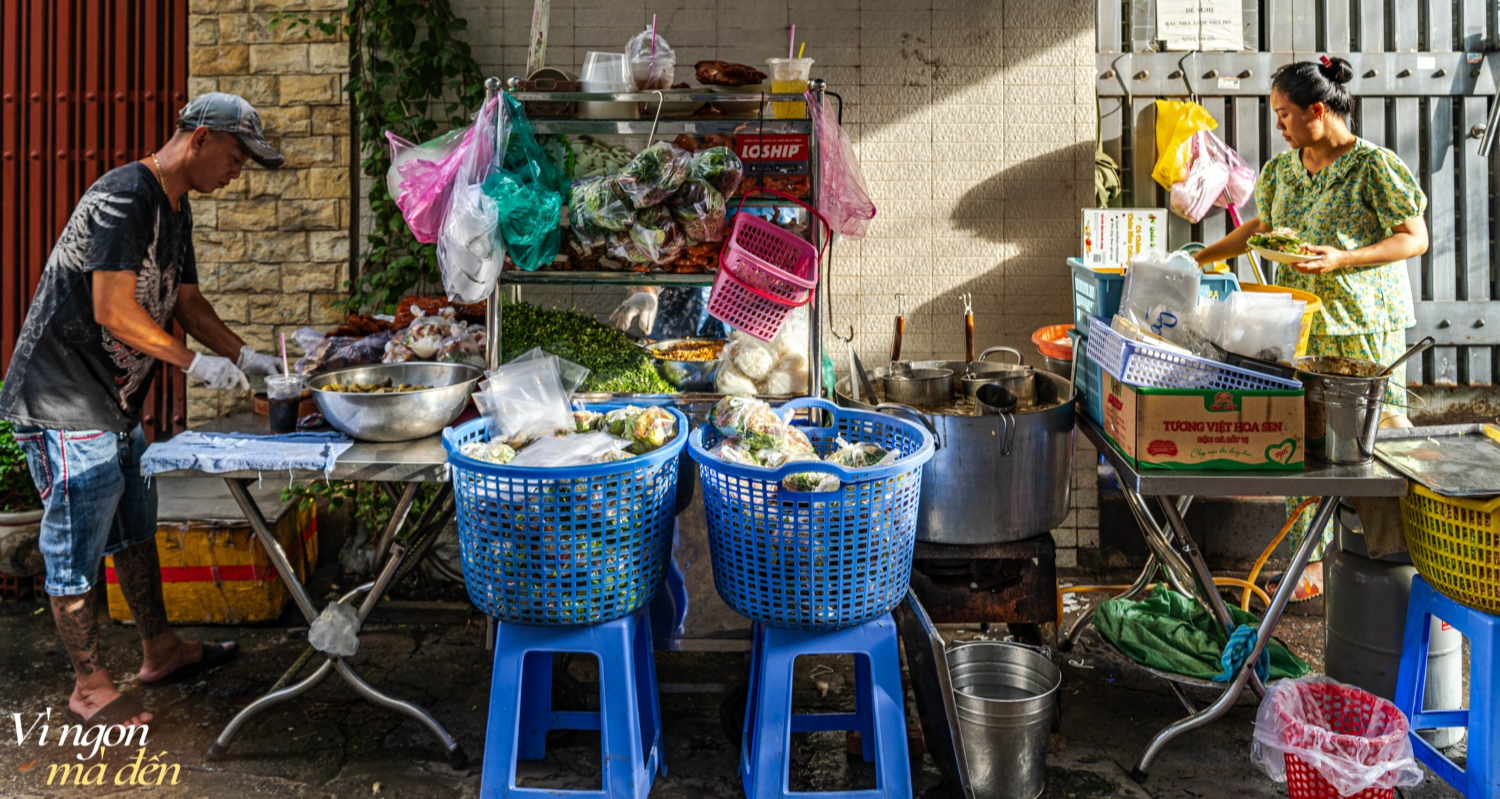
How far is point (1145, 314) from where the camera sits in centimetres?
412

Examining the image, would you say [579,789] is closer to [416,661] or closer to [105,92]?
[416,661]

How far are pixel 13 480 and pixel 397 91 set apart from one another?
8.68ft

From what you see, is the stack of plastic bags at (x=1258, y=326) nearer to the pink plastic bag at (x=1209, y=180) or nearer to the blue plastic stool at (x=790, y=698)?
the blue plastic stool at (x=790, y=698)

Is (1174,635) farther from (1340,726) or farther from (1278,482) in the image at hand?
(1278,482)

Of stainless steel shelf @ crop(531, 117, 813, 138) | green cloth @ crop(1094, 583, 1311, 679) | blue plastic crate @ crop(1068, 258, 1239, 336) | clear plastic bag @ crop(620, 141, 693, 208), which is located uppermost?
stainless steel shelf @ crop(531, 117, 813, 138)

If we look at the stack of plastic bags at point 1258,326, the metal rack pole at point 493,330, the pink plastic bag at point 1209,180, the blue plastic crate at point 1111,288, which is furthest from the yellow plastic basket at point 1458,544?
the metal rack pole at point 493,330

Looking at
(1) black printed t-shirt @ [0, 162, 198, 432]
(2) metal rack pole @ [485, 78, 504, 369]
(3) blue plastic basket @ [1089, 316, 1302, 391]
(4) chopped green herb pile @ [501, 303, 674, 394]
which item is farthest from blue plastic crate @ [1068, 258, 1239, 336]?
(1) black printed t-shirt @ [0, 162, 198, 432]

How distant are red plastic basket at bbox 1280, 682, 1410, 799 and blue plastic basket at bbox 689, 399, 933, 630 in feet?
4.43

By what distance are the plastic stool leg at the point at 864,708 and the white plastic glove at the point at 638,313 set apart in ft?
5.82

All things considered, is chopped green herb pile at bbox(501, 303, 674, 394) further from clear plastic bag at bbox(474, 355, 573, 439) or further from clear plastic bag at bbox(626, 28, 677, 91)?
clear plastic bag at bbox(626, 28, 677, 91)

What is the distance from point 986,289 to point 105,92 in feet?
15.7

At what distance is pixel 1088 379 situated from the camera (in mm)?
4484

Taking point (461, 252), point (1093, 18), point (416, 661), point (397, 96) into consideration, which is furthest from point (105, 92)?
point (1093, 18)

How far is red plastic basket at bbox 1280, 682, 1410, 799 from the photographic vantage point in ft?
11.6
